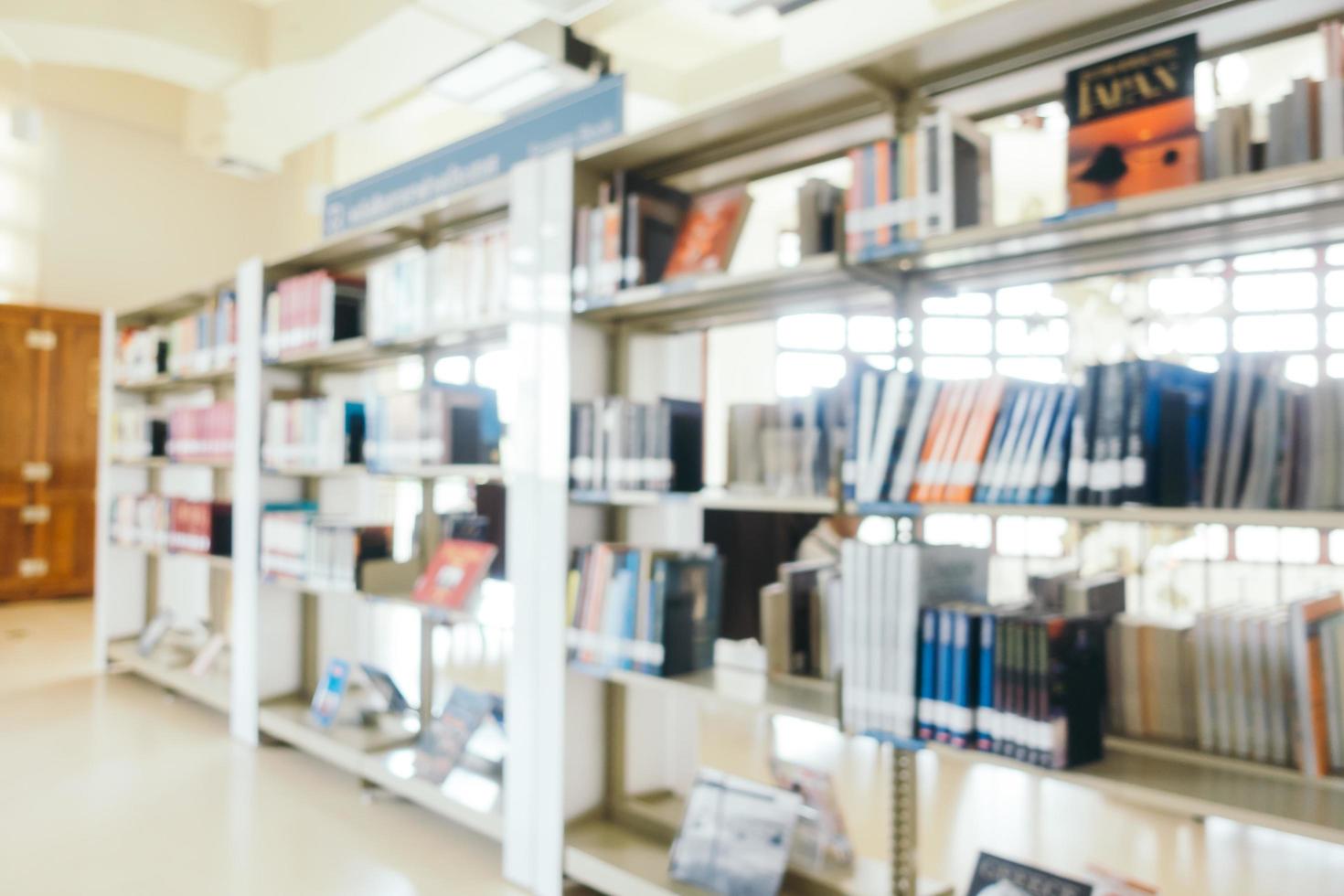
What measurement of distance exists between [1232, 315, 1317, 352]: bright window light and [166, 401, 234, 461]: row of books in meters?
7.78

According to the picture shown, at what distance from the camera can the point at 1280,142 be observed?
1.65 metres

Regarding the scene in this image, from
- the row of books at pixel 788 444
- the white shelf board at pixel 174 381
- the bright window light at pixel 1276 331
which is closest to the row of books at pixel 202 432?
the white shelf board at pixel 174 381

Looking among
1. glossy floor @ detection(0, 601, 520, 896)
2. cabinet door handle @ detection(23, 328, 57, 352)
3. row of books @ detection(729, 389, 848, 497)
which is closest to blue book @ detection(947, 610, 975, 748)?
row of books @ detection(729, 389, 848, 497)

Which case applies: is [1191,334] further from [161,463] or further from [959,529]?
[161,463]

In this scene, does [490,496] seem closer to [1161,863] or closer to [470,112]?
[1161,863]

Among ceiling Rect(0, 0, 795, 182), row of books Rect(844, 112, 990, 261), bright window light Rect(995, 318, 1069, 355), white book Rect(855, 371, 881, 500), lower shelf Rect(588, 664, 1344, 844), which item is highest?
ceiling Rect(0, 0, 795, 182)

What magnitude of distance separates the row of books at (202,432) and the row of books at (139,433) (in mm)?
175

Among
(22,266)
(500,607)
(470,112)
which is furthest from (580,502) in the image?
(22,266)

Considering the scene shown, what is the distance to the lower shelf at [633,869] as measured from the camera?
2332 mm

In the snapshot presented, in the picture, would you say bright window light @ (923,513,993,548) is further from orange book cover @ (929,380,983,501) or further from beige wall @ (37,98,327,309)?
beige wall @ (37,98,327,309)

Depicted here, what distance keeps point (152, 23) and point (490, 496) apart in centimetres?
379

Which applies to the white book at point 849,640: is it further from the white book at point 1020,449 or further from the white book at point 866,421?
the white book at point 1020,449

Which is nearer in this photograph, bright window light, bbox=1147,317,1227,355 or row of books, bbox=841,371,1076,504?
row of books, bbox=841,371,1076,504

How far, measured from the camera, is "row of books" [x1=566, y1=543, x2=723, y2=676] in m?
2.45
